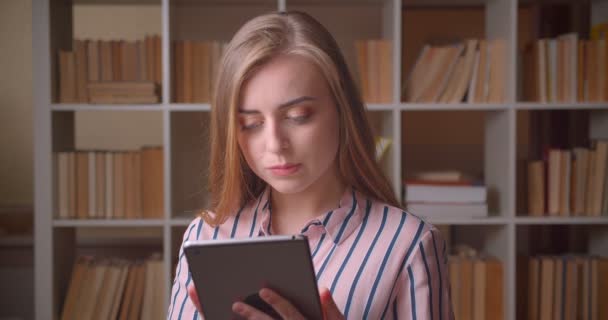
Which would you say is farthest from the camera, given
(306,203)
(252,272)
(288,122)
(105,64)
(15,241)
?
(15,241)

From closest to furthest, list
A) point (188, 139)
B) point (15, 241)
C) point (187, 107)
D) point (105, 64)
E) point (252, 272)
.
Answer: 1. point (252, 272)
2. point (187, 107)
3. point (105, 64)
4. point (188, 139)
5. point (15, 241)

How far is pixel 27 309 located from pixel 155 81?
153 centimetres

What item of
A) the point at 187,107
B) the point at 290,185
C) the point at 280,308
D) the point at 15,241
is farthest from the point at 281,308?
the point at 15,241

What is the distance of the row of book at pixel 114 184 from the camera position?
7.78ft

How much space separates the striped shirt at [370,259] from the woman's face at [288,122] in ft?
0.39

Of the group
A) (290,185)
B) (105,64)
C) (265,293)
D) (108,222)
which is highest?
(105,64)

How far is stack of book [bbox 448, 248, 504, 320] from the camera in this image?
237cm

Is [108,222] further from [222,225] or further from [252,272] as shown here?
[252,272]

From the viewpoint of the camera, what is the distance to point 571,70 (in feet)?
7.77

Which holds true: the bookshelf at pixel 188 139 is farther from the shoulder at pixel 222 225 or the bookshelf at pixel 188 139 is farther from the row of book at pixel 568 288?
the shoulder at pixel 222 225

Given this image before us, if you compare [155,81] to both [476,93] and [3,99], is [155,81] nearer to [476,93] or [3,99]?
[476,93]

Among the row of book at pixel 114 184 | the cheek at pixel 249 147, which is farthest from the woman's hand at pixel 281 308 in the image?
the row of book at pixel 114 184

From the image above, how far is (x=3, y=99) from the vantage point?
3391 millimetres

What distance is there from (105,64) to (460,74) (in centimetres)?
131
